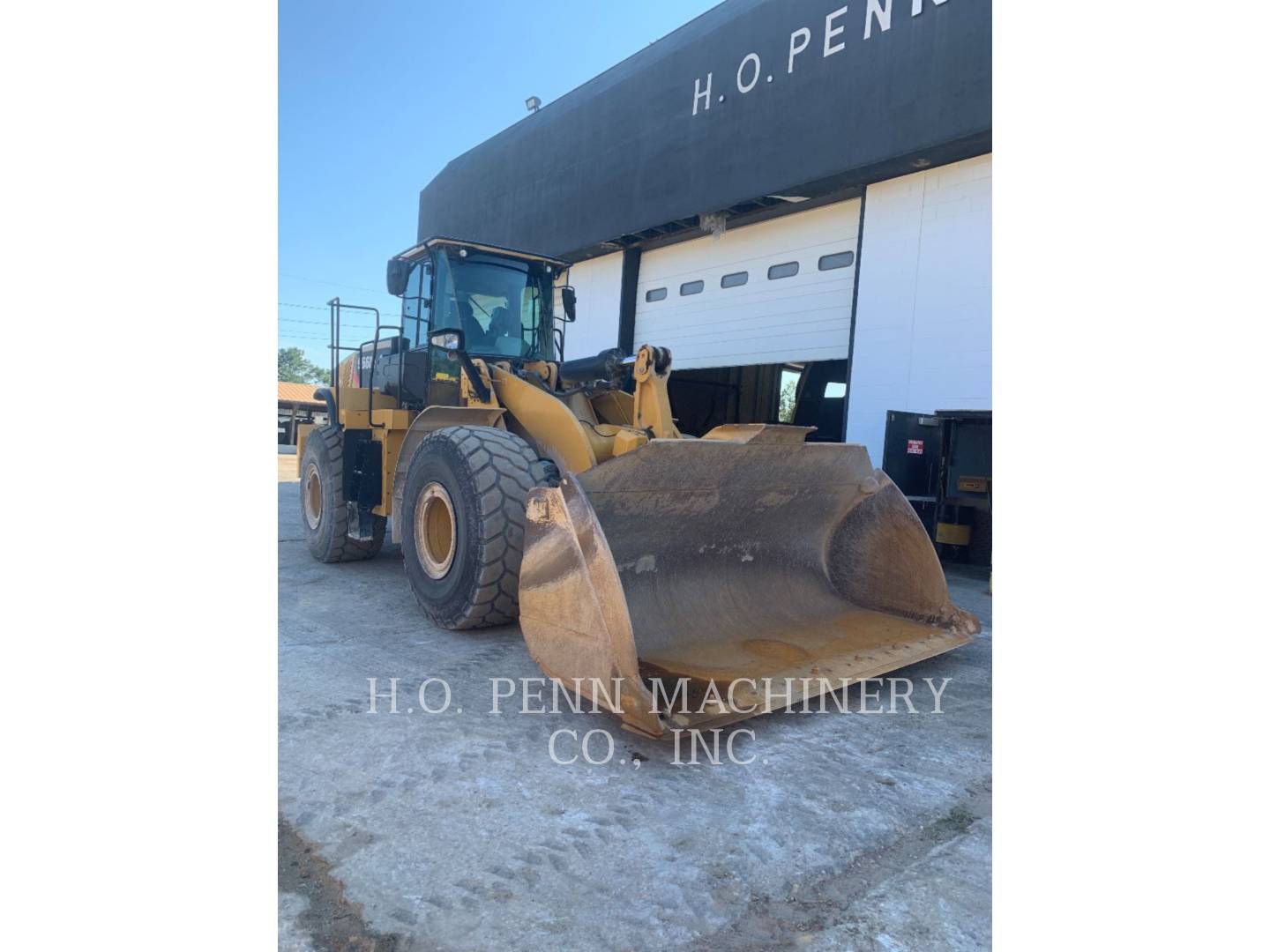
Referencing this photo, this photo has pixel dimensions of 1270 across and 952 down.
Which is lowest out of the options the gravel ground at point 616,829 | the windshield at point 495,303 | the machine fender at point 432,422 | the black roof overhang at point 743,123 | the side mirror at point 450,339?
the gravel ground at point 616,829

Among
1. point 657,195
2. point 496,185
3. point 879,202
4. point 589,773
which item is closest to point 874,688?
point 589,773

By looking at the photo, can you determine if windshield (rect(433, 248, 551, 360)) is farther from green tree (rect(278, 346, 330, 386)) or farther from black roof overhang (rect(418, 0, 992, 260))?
green tree (rect(278, 346, 330, 386))

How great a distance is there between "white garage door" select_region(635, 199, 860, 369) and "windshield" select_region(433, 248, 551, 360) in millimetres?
4802

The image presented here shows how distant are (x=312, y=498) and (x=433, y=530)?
2.92 m

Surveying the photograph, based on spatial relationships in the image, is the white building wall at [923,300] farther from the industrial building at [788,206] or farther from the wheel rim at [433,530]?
the wheel rim at [433,530]

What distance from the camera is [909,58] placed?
8.27m

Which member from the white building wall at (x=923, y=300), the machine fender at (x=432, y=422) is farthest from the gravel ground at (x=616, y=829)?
the white building wall at (x=923, y=300)

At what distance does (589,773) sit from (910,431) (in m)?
6.45

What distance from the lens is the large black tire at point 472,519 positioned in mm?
4125

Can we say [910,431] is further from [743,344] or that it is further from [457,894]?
[457,894]

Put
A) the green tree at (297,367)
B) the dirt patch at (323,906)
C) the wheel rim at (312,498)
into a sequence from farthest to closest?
1. the green tree at (297,367)
2. the wheel rim at (312,498)
3. the dirt patch at (323,906)

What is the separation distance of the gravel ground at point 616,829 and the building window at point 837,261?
7.06 meters

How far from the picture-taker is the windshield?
5.71m

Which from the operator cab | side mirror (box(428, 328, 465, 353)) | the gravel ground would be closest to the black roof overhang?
the operator cab
